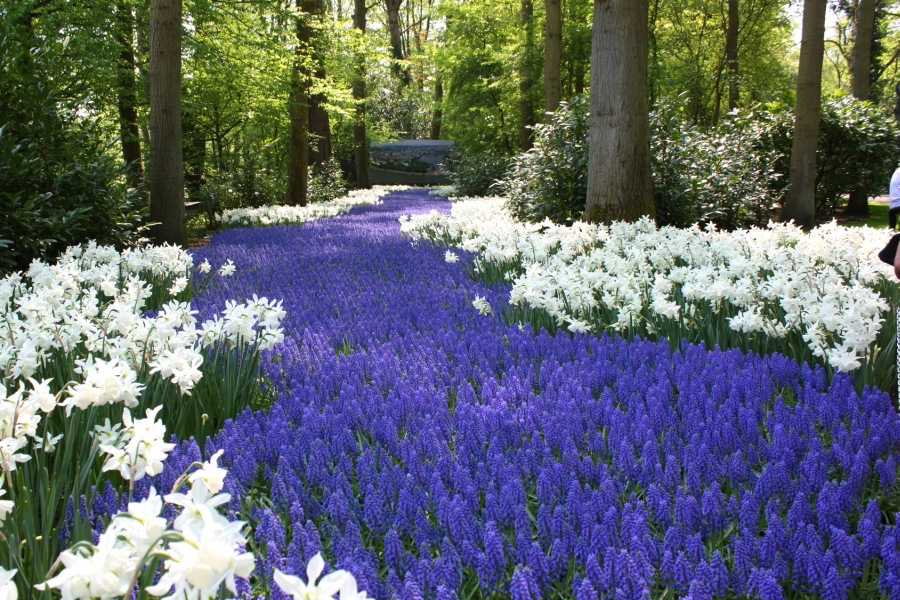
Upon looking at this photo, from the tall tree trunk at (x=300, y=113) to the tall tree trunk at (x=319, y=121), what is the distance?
0.44m

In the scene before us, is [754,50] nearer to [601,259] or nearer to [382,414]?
[601,259]

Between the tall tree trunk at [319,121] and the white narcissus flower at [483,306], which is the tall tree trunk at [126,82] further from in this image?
the white narcissus flower at [483,306]

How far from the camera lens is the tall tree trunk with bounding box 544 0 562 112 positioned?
56.1ft

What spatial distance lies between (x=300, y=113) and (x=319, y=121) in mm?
6586

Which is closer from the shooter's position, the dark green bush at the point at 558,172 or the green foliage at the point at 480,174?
the dark green bush at the point at 558,172

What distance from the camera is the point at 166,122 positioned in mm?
10117

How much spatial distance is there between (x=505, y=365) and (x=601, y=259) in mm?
2319

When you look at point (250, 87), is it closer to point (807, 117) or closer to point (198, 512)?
point (807, 117)

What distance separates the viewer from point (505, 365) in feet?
13.4

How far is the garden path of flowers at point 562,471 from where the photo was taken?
1.96 meters

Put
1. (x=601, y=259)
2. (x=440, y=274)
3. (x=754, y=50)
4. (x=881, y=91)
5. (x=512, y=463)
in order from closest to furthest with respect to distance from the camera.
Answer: (x=512, y=463) < (x=601, y=259) < (x=440, y=274) < (x=754, y=50) < (x=881, y=91)

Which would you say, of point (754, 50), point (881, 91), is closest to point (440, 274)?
point (754, 50)

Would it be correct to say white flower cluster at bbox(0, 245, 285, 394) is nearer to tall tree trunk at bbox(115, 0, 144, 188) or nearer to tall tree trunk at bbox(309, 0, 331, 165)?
tall tree trunk at bbox(115, 0, 144, 188)

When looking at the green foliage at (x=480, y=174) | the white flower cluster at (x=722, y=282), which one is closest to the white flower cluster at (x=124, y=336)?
the white flower cluster at (x=722, y=282)
